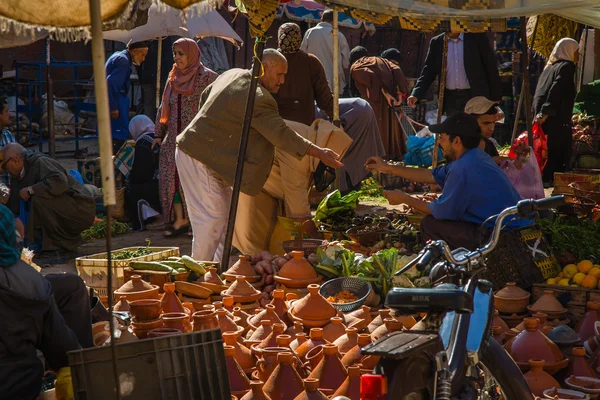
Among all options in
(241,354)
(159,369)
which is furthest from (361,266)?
(159,369)

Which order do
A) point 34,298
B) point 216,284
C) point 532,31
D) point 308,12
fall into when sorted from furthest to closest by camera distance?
point 308,12 → point 532,31 → point 216,284 → point 34,298

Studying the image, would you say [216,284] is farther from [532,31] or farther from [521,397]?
[532,31]

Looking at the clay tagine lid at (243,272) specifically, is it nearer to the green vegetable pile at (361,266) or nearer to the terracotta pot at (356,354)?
the green vegetable pile at (361,266)

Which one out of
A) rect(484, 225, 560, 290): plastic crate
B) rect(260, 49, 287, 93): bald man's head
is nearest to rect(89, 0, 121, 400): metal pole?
rect(484, 225, 560, 290): plastic crate

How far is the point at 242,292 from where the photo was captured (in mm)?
5109

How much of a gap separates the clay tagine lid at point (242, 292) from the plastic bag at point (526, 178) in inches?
105

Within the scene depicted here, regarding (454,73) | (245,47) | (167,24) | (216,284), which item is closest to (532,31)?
(454,73)

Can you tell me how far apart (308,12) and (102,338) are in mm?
13231

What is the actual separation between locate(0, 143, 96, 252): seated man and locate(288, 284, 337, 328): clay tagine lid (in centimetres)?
454

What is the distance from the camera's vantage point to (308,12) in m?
16.3

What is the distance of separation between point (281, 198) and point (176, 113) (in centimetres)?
196

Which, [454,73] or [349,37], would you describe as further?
[349,37]

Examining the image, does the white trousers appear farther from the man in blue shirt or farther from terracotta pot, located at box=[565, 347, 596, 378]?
the man in blue shirt

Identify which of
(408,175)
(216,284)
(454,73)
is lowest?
(216,284)
